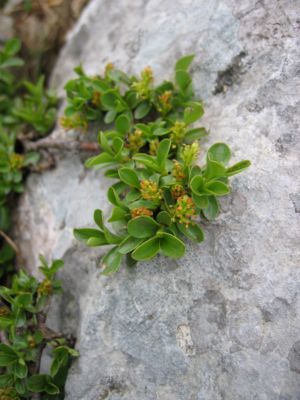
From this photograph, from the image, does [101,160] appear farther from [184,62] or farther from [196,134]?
[184,62]

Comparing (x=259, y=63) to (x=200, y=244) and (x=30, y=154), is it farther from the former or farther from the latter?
(x=30, y=154)

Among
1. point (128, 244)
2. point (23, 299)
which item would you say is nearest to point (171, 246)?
point (128, 244)

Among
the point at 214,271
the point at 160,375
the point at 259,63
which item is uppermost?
the point at 259,63

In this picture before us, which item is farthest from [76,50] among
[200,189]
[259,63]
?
[200,189]

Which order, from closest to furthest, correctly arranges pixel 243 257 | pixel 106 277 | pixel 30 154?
pixel 243 257 < pixel 106 277 < pixel 30 154

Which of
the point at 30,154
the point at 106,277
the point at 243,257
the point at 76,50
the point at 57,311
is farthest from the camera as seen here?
the point at 76,50

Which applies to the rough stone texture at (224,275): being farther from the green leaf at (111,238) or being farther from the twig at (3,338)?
the twig at (3,338)

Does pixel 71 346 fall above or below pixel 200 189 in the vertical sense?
below
